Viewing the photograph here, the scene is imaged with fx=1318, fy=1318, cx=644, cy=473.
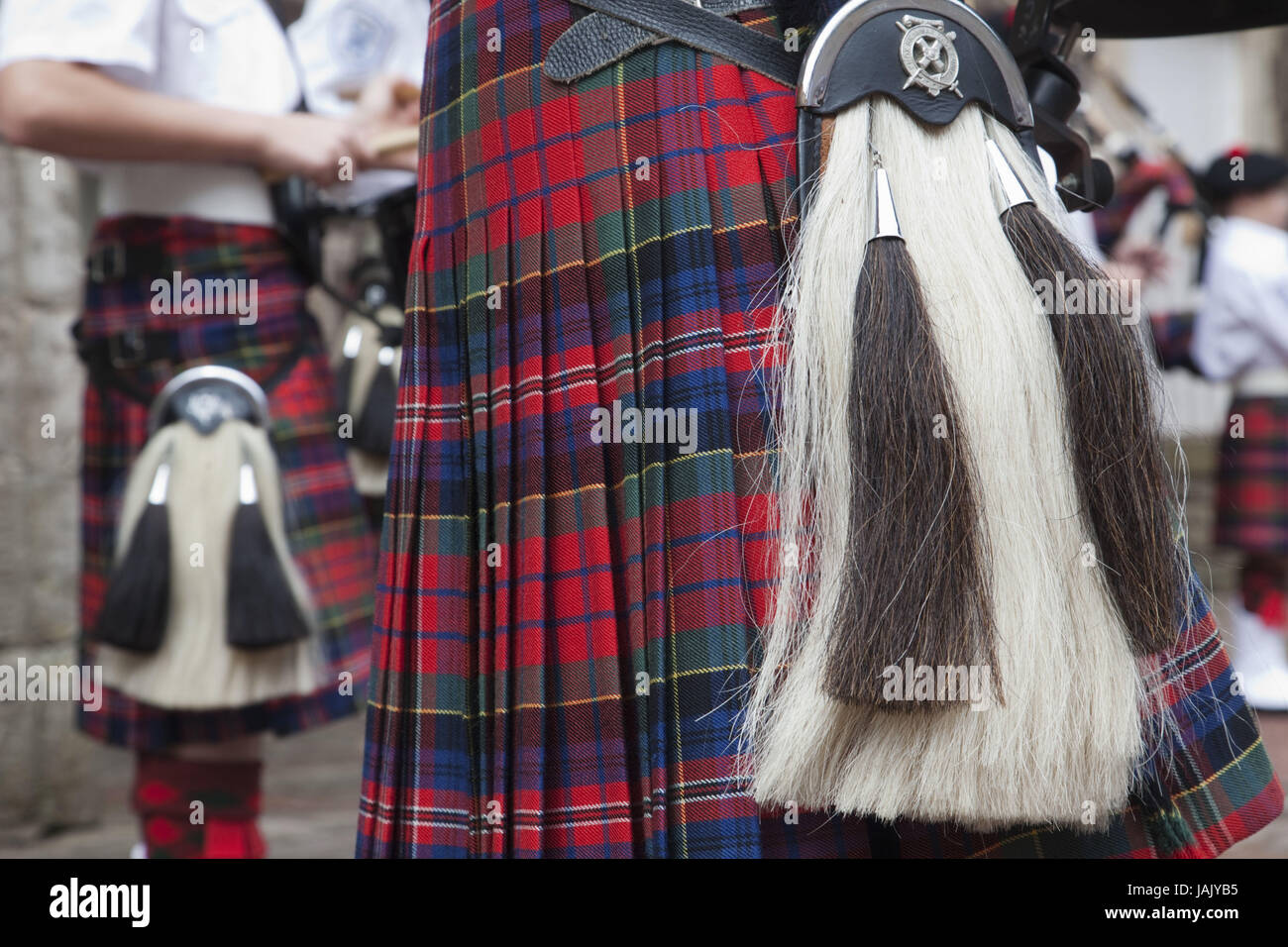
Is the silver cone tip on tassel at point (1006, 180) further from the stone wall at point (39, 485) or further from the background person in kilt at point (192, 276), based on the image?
the stone wall at point (39, 485)

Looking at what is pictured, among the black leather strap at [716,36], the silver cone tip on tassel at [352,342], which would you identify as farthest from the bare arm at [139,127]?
the black leather strap at [716,36]

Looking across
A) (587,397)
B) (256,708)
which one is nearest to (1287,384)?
(256,708)

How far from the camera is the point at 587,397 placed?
1.24 meters

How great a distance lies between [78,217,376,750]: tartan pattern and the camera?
7.53 ft

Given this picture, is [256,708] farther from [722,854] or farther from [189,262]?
[722,854]

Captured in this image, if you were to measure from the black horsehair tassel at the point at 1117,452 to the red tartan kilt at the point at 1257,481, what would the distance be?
3763 millimetres

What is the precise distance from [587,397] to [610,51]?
1.06ft

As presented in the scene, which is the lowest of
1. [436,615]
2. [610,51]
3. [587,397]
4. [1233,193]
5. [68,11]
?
[436,615]

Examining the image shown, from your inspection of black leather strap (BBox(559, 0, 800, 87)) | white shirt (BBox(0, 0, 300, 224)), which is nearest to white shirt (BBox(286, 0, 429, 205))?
white shirt (BBox(0, 0, 300, 224))

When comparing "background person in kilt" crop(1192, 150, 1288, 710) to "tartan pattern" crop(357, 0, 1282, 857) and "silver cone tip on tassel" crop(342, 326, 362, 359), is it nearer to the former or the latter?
"silver cone tip on tassel" crop(342, 326, 362, 359)

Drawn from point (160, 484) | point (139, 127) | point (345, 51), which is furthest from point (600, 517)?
point (345, 51)

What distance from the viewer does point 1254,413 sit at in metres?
4.63

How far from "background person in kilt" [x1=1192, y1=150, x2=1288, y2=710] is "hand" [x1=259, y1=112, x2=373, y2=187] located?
10.9 ft

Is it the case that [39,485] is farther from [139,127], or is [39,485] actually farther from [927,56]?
[927,56]
